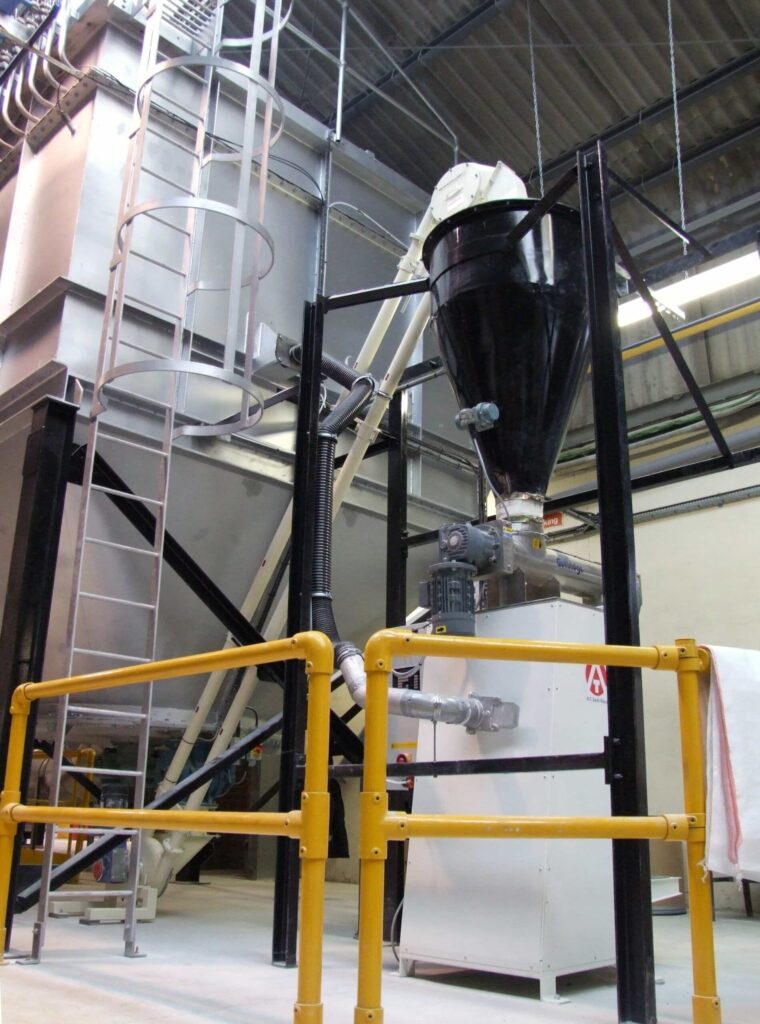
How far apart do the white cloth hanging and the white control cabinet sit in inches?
35.8

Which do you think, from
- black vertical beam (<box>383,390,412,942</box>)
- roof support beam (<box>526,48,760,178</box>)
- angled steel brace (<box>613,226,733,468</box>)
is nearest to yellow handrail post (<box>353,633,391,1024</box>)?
angled steel brace (<box>613,226,733,468</box>)

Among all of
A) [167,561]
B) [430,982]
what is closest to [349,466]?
[167,561]

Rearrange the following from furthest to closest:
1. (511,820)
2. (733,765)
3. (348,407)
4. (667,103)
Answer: (667,103), (348,407), (733,765), (511,820)

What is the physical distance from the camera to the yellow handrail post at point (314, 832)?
1741 millimetres

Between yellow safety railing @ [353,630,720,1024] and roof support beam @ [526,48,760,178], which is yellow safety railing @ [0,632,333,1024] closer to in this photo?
yellow safety railing @ [353,630,720,1024]

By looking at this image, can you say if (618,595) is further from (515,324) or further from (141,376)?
(141,376)

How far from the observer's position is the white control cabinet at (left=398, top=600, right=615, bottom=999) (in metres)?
2.87

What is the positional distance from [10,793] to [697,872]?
7.19 feet

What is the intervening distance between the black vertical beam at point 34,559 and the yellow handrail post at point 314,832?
2.14 metres

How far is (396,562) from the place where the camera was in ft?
14.6

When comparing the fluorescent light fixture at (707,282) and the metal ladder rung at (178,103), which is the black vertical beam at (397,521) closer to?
the fluorescent light fixture at (707,282)

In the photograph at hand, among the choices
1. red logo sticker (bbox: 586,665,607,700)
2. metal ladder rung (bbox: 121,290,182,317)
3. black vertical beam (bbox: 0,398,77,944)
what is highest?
metal ladder rung (bbox: 121,290,182,317)

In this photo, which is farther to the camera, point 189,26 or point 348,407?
point 189,26

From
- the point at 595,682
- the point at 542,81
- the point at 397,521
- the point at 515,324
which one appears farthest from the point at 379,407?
the point at 542,81
